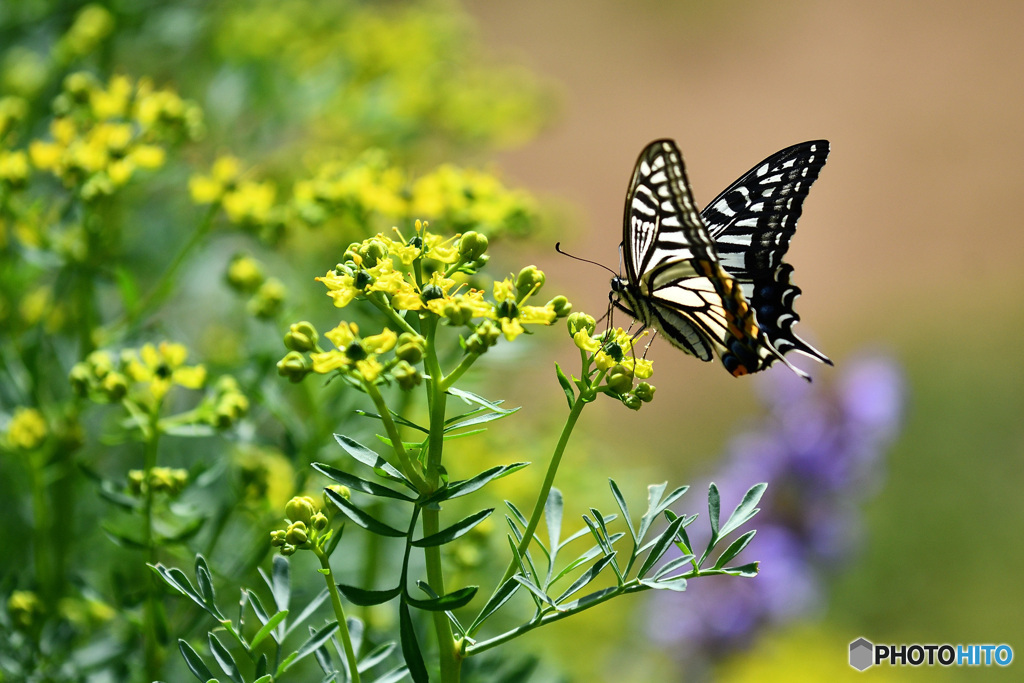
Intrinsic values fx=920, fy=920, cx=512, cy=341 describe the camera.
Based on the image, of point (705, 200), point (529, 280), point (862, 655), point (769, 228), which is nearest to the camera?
point (529, 280)

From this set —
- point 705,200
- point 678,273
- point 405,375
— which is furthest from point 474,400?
point 705,200

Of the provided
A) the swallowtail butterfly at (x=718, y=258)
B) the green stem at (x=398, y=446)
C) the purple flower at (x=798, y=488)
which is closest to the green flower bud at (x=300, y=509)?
the green stem at (x=398, y=446)

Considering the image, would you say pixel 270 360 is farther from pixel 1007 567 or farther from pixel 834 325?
pixel 834 325

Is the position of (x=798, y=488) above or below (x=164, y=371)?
below

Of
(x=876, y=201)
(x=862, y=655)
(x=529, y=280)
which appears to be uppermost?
(x=876, y=201)

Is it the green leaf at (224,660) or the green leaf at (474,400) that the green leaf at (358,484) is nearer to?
the green leaf at (474,400)

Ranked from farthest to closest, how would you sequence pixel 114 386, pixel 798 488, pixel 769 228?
pixel 798 488, pixel 769 228, pixel 114 386

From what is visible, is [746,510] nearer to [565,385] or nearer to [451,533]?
[565,385]
